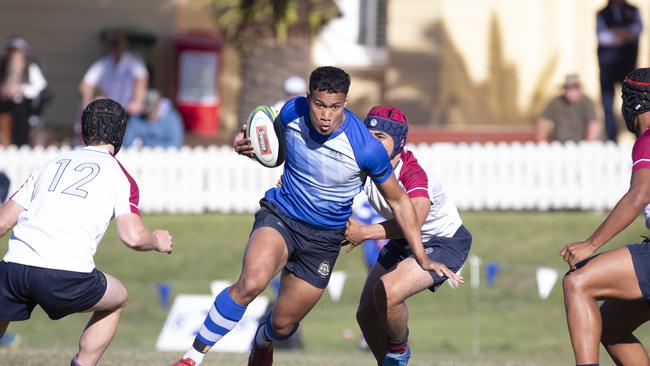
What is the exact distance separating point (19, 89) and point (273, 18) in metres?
3.77

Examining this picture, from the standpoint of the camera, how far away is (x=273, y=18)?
18.6 meters

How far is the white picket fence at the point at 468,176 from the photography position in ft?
56.4

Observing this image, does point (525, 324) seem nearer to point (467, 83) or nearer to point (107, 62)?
point (107, 62)

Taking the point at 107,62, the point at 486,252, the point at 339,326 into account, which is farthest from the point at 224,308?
the point at 107,62

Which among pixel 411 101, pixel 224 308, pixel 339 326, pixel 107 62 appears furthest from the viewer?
pixel 411 101

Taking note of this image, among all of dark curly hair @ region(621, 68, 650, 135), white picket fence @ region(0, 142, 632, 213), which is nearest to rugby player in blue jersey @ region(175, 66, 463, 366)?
dark curly hair @ region(621, 68, 650, 135)

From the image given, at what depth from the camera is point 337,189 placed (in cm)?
754

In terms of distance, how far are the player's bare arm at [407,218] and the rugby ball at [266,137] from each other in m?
0.65

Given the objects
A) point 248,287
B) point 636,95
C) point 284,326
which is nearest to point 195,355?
point 248,287

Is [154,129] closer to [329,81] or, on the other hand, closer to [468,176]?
[468,176]

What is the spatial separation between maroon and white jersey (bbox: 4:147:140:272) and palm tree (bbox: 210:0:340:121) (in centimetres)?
1177

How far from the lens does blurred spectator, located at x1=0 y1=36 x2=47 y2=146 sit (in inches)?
673

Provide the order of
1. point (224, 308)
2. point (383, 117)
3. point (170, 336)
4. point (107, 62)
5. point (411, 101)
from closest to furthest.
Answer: point (224, 308)
point (383, 117)
point (170, 336)
point (107, 62)
point (411, 101)

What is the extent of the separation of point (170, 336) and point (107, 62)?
612 cm
